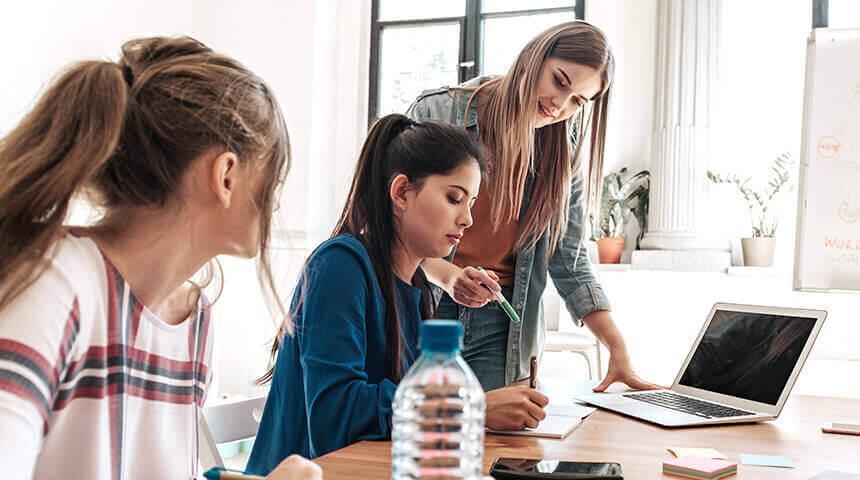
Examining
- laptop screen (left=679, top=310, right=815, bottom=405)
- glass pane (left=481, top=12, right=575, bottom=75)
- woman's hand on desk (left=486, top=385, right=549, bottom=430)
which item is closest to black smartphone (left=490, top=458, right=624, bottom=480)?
woman's hand on desk (left=486, top=385, right=549, bottom=430)

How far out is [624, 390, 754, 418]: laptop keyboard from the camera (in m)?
1.26

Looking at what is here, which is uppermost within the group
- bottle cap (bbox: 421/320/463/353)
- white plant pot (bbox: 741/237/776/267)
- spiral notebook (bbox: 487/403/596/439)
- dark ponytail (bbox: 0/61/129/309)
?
dark ponytail (bbox: 0/61/129/309)

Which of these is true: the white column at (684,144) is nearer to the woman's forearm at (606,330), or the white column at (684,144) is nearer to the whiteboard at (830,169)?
the whiteboard at (830,169)

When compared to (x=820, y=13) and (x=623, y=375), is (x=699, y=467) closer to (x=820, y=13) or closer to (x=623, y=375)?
(x=623, y=375)

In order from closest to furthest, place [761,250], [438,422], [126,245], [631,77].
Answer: [438,422] → [126,245] → [761,250] → [631,77]

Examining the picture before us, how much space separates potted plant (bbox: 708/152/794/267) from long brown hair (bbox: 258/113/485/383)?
2865 millimetres

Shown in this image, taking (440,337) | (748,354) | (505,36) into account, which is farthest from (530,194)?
(505,36)

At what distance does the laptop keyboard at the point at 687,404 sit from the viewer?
126cm

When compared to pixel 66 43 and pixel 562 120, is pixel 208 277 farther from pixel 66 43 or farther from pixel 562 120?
pixel 66 43

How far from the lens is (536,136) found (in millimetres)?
1734

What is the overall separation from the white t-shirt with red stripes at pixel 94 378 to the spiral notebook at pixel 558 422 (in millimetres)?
456

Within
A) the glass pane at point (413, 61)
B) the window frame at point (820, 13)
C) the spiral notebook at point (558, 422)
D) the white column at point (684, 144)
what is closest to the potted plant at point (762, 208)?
the white column at point (684, 144)

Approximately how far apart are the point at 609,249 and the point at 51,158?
3.56 m

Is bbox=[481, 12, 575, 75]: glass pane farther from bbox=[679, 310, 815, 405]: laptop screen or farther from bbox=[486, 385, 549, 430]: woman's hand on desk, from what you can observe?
bbox=[486, 385, 549, 430]: woman's hand on desk
